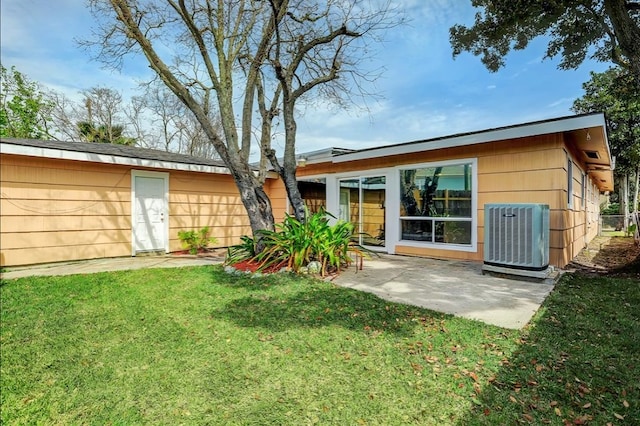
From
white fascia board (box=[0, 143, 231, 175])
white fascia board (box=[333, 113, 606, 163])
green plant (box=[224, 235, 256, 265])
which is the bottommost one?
green plant (box=[224, 235, 256, 265])

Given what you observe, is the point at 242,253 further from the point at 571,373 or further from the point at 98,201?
the point at 571,373

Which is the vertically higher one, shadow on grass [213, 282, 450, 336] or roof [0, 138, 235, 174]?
roof [0, 138, 235, 174]

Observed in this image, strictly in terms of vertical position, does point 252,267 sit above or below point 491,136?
below

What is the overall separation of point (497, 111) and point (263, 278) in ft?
39.4

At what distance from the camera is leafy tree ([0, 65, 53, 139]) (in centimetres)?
1638

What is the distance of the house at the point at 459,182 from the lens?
554 cm

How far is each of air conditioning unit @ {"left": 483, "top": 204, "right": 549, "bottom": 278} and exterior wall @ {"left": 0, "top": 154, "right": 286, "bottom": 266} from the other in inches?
279

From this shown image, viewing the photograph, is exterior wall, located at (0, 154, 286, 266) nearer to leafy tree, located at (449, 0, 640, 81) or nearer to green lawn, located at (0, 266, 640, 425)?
green lawn, located at (0, 266, 640, 425)

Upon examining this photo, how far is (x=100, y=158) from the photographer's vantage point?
674cm

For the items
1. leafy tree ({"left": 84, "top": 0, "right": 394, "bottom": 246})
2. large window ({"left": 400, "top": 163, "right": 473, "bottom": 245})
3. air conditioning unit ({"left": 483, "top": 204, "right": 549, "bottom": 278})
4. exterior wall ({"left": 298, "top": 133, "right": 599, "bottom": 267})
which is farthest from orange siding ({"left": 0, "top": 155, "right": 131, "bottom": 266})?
air conditioning unit ({"left": 483, "top": 204, "right": 549, "bottom": 278})

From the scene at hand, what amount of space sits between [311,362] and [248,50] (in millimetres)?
7206

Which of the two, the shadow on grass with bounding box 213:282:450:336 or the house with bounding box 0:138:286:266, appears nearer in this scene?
the shadow on grass with bounding box 213:282:450:336

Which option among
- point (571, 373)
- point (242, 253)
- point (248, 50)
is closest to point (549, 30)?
point (248, 50)

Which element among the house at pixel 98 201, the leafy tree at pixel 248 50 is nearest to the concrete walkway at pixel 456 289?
the leafy tree at pixel 248 50
